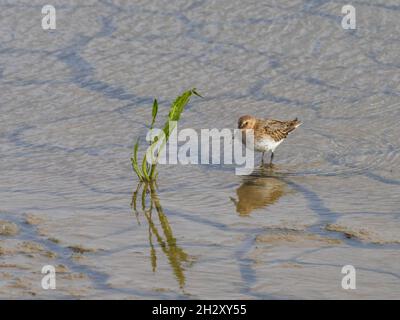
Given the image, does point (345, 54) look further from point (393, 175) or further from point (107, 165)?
point (107, 165)

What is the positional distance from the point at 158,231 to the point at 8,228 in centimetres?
116

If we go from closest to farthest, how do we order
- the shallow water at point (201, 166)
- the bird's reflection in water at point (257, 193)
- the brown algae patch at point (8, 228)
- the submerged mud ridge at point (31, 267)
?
1. the submerged mud ridge at point (31, 267)
2. the shallow water at point (201, 166)
3. the brown algae patch at point (8, 228)
4. the bird's reflection in water at point (257, 193)

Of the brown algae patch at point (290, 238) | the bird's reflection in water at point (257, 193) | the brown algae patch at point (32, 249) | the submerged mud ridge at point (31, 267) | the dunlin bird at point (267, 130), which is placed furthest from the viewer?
the dunlin bird at point (267, 130)

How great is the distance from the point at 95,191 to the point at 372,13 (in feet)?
20.2

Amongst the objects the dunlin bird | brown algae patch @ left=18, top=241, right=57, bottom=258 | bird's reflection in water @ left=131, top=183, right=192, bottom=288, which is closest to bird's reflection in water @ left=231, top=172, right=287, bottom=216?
the dunlin bird

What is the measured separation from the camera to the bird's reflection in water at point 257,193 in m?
7.49

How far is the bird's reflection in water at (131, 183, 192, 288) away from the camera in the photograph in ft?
19.8

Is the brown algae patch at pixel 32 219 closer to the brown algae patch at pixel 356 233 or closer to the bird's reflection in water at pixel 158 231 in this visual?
the bird's reflection in water at pixel 158 231

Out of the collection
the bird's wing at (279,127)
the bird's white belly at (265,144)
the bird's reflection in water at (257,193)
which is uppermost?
the bird's wing at (279,127)

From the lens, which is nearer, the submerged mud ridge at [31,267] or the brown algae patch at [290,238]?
the submerged mud ridge at [31,267]

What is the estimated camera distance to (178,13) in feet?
42.3

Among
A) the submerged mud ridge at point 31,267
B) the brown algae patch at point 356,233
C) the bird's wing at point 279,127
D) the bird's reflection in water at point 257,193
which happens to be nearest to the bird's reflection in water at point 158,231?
the submerged mud ridge at point 31,267
